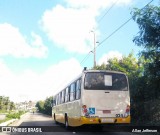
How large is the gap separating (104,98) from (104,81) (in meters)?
0.87

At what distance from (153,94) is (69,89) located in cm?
608

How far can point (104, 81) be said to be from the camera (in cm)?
1658

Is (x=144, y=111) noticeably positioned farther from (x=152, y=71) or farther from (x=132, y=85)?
(x=152, y=71)

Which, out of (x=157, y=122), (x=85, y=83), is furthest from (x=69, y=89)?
(x=157, y=122)

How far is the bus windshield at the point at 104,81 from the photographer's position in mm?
16375

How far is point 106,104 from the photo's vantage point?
53.2 ft

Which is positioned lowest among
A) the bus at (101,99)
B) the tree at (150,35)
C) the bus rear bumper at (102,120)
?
the bus rear bumper at (102,120)

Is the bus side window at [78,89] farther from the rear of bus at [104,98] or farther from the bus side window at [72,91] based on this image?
the bus side window at [72,91]

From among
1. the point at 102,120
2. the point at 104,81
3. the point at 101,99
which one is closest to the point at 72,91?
the point at 104,81

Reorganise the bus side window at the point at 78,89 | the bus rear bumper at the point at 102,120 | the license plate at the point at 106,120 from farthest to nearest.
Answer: the bus side window at the point at 78,89 < the license plate at the point at 106,120 < the bus rear bumper at the point at 102,120

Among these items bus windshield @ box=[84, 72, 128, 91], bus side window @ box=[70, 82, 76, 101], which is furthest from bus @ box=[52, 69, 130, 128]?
bus side window @ box=[70, 82, 76, 101]

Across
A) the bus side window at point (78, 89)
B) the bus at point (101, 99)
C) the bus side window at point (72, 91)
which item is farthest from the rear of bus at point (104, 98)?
the bus side window at point (72, 91)

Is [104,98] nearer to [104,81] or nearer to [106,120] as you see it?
[104,81]

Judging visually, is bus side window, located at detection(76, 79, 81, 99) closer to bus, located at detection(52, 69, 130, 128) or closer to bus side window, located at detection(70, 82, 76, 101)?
bus, located at detection(52, 69, 130, 128)
